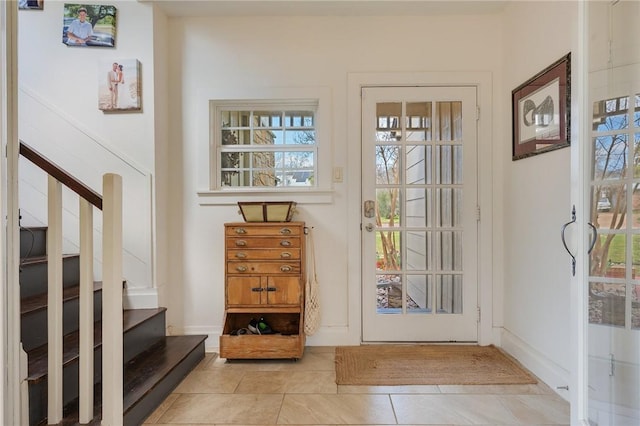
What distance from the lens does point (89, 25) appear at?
7.86 feet

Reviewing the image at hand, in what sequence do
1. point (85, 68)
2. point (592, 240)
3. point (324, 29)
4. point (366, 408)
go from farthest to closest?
point (324, 29), point (85, 68), point (366, 408), point (592, 240)

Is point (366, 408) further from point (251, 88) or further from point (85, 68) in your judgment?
point (85, 68)

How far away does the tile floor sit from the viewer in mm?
1677

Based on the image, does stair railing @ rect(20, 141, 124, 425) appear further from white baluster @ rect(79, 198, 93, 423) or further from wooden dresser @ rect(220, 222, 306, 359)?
wooden dresser @ rect(220, 222, 306, 359)

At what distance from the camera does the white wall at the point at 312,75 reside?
2.58 m

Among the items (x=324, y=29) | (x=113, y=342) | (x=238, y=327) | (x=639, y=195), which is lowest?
(x=238, y=327)

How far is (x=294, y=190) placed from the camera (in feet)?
8.50

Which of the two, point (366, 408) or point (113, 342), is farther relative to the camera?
point (366, 408)

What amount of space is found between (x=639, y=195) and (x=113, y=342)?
82.8 inches

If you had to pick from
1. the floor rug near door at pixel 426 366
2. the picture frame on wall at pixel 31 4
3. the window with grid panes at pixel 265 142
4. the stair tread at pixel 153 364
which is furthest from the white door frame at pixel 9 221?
the picture frame on wall at pixel 31 4

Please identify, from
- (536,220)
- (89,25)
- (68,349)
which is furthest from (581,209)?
(89,25)

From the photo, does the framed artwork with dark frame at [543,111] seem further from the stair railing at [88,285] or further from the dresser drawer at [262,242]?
the stair railing at [88,285]

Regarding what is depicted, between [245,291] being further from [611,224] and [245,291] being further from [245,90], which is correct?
[611,224]

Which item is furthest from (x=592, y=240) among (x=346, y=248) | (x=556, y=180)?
(x=346, y=248)
